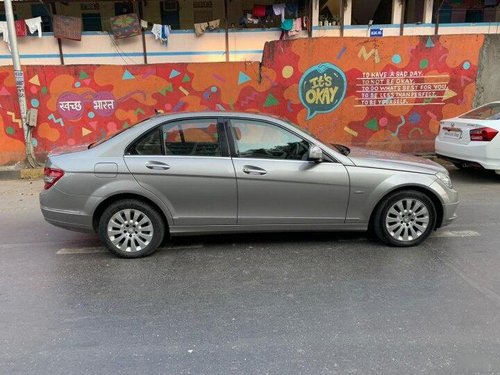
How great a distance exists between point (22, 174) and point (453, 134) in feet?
28.1

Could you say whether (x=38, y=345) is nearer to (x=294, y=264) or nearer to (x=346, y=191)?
(x=294, y=264)

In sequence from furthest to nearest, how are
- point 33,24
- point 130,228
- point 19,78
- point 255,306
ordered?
point 33,24 → point 19,78 → point 130,228 → point 255,306

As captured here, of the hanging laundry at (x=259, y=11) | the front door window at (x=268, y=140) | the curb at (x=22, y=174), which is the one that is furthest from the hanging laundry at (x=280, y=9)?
the front door window at (x=268, y=140)

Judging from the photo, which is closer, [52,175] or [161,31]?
[52,175]

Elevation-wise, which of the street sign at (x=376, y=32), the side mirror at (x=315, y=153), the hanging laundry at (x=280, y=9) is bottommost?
the side mirror at (x=315, y=153)

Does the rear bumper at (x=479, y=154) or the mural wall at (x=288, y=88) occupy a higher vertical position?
the mural wall at (x=288, y=88)

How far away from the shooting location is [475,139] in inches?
303

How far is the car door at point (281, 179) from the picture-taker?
4.58 metres

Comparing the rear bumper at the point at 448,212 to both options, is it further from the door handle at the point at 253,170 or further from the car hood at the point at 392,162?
the door handle at the point at 253,170

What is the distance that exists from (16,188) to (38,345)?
20.4 feet

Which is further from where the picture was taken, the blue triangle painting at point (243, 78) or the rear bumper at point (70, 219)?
the blue triangle painting at point (243, 78)

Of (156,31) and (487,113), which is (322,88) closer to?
(487,113)

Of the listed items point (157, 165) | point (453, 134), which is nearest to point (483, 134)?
point (453, 134)

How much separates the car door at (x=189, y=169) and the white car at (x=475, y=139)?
514cm
